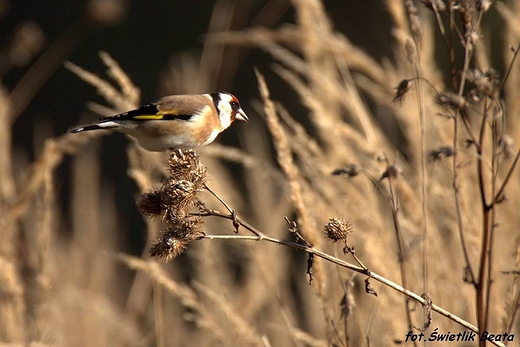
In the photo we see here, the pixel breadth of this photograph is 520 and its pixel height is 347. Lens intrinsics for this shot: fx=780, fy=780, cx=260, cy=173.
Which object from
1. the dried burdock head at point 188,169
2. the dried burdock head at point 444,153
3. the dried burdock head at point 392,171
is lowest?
the dried burdock head at point 188,169

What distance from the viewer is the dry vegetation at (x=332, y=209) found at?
1.51 m

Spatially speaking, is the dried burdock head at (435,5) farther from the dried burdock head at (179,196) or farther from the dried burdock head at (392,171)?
the dried burdock head at (179,196)

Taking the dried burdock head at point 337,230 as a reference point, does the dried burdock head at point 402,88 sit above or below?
above

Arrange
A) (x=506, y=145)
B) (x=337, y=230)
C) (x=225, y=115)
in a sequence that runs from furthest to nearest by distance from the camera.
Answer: (x=225, y=115), (x=506, y=145), (x=337, y=230)

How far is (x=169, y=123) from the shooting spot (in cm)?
229

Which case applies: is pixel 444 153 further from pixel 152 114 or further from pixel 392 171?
pixel 152 114

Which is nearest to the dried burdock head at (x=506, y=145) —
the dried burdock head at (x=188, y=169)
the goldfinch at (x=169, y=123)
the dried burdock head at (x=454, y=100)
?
the dried burdock head at (x=454, y=100)

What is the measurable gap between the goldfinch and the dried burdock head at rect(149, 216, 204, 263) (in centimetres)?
79

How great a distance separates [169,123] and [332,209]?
55 cm

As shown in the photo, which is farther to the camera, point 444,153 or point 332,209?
point 332,209

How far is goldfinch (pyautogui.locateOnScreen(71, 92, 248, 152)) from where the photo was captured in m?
2.23

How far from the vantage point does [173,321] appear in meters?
3.51

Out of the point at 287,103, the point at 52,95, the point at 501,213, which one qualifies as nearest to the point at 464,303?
the point at 501,213

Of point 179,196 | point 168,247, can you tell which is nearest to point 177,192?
point 179,196
